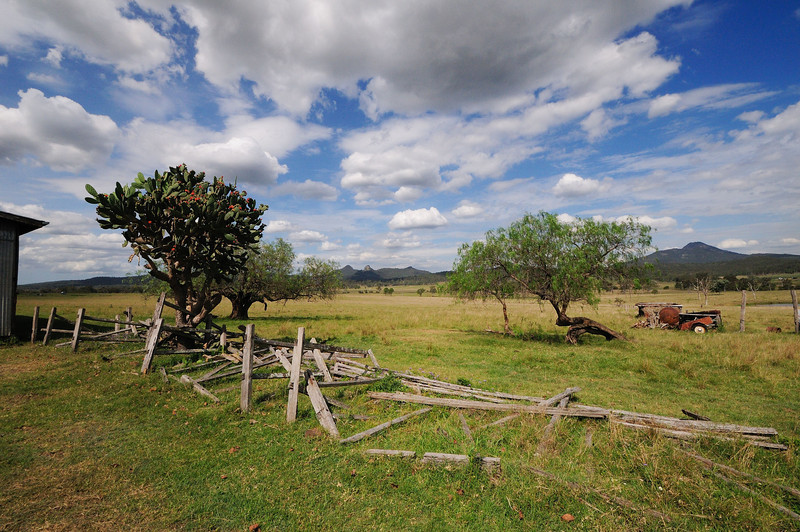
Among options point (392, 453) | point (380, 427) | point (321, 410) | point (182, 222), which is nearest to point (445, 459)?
point (392, 453)

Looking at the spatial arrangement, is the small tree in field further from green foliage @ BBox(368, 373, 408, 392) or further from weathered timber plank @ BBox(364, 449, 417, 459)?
weathered timber plank @ BBox(364, 449, 417, 459)

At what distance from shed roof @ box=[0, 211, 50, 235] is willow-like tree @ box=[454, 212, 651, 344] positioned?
25180 mm

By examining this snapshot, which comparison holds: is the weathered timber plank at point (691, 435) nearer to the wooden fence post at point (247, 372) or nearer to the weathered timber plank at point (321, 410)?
the weathered timber plank at point (321, 410)

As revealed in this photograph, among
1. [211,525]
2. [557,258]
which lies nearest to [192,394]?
[211,525]

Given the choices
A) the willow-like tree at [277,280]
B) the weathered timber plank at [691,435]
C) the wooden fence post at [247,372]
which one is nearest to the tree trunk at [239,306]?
the willow-like tree at [277,280]

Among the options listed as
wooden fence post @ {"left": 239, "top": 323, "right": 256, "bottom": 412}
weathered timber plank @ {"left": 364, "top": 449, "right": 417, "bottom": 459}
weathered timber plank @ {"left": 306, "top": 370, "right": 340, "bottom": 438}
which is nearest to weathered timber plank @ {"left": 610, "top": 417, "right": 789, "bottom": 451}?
weathered timber plank @ {"left": 364, "top": 449, "right": 417, "bottom": 459}

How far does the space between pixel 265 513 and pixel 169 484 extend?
1831mm

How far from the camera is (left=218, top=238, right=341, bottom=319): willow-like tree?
3362 centimetres

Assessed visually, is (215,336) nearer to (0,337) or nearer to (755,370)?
(0,337)

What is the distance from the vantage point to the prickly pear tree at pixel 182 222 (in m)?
14.4

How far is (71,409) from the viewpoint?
29.0 ft

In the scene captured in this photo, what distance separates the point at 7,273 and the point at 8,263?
19.6 inches

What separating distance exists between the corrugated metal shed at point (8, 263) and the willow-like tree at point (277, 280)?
1490 centimetres

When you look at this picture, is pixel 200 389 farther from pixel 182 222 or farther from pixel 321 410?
pixel 182 222
